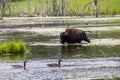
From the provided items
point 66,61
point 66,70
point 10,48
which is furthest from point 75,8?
point 66,70

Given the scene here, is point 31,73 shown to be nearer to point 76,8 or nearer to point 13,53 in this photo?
point 13,53

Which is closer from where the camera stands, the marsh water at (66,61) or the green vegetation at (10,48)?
the marsh water at (66,61)

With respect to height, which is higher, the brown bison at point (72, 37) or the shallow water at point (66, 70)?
the shallow water at point (66, 70)

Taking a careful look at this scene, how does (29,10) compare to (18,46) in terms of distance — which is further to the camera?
(29,10)

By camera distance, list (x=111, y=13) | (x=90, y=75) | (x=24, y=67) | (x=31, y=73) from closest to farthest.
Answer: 1. (x=90, y=75)
2. (x=31, y=73)
3. (x=24, y=67)
4. (x=111, y=13)

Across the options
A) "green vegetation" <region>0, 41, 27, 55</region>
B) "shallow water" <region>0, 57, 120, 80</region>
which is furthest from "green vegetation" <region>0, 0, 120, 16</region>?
"shallow water" <region>0, 57, 120, 80</region>

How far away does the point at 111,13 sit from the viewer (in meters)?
115

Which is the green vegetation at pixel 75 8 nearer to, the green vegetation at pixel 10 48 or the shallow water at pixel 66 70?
the green vegetation at pixel 10 48

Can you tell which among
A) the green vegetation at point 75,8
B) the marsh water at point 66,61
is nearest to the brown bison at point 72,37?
the marsh water at point 66,61

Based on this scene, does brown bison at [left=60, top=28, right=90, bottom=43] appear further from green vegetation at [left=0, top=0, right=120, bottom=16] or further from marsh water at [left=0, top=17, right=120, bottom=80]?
green vegetation at [left=0, top=0, right=120, bottom=16]

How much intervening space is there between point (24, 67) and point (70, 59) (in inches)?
191

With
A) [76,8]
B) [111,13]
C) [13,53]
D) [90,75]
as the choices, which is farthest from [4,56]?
[76,8]

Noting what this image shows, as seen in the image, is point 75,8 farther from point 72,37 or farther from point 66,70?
point 66,70

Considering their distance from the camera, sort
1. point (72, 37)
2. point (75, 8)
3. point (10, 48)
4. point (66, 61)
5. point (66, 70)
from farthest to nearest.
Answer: point (75, 8) → point (72, 37) → point (10, 48) → point (66, 61) → point (66, 70)
